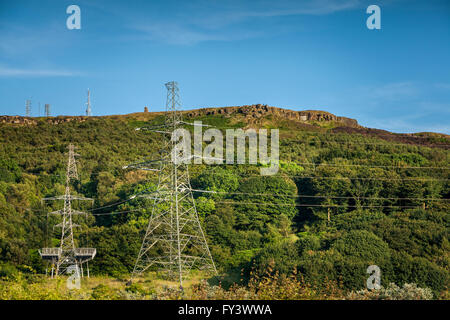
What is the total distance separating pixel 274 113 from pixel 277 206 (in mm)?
81809

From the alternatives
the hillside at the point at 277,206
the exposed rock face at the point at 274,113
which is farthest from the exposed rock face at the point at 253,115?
the hillside at the point at 277,206

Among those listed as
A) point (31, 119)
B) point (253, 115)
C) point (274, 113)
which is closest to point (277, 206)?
point (253, 115)

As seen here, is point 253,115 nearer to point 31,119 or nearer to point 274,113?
point 274,113

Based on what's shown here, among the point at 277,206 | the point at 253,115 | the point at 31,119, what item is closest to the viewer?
the point at 277,206

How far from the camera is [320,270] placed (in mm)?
35281

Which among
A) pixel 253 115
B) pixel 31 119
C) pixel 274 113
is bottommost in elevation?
pixel 31 119

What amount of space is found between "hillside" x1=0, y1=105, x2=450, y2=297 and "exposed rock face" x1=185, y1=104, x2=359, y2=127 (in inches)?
1104

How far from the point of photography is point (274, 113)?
143 m

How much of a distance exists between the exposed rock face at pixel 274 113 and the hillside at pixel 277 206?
92.0 ft

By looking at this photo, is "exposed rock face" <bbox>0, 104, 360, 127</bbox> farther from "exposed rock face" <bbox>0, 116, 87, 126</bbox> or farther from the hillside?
the hillside

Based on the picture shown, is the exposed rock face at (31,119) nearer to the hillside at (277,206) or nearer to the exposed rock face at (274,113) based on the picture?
the hillside at (277,206)

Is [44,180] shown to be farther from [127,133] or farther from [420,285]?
[420,285]

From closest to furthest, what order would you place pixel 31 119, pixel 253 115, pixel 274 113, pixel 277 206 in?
pixel 277 206 < pixel 31 119 < pixel 253 115 < pixel 274 113

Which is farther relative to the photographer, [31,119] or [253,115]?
A: [253,115]
